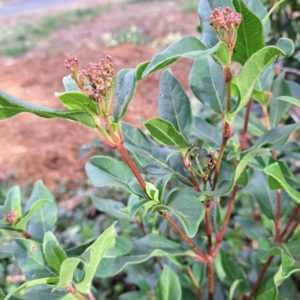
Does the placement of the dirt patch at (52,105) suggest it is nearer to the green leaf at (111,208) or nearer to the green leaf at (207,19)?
the green leaf at (111,208)

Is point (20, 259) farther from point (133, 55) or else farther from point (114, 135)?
point (133, 55)

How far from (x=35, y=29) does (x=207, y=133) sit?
34.6 feet

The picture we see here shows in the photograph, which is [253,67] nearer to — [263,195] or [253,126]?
[253,126]

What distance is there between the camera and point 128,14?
11742mm

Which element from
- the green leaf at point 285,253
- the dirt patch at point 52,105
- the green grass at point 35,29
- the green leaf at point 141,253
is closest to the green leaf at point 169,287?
the green leaf at point 141,253

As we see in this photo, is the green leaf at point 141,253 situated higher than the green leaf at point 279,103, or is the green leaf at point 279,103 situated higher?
the green leaf at point 279,103

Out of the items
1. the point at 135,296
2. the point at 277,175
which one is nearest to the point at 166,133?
the point at 277,175

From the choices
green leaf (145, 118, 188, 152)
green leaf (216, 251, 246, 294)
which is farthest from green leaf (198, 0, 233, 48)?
green leaf (216, 251, 246, 294)

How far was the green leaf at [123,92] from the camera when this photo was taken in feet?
2.05

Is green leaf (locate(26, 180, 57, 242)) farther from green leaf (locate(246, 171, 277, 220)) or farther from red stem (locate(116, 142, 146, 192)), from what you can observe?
green leaf (locate(246, 171, 277, 220))

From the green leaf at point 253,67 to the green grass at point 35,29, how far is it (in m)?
8.71

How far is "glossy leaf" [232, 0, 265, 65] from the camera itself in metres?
0.61

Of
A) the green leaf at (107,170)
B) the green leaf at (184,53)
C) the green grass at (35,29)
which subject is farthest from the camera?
the green grass at (35,29)

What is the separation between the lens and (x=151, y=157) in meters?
0.79
